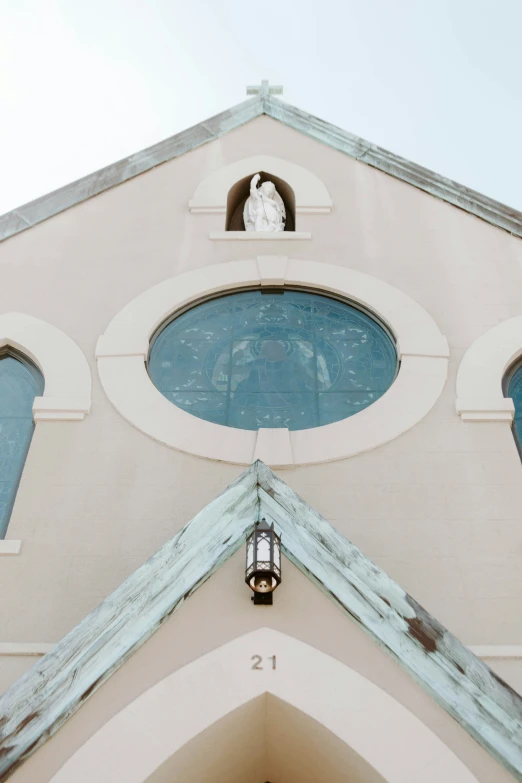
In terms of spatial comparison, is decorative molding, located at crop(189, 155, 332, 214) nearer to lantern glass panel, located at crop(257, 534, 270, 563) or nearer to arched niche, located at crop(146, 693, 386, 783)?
lantern glass panel, located at crop(257, 534, 270, 563)

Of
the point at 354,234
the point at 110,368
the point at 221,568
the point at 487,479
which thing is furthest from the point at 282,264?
the point at 221,568

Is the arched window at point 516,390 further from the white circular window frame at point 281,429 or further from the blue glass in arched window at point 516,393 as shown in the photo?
the white circular window frame at point 281,429

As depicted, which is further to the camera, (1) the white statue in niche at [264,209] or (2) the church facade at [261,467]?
(1) the white statue in niche at [264,209]

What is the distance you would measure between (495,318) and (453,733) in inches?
166

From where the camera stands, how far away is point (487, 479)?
630 cm

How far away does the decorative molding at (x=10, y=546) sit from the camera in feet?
19.3

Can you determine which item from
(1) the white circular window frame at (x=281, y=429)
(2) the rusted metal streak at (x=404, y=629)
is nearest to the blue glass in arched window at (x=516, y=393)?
(1) the white circular window frame at (x=281, y=429)

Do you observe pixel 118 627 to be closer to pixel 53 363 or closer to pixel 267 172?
pixel 53 363

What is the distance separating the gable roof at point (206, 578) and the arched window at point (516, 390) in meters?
2.67

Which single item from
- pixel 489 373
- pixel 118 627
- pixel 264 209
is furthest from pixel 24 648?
pixel 264 209

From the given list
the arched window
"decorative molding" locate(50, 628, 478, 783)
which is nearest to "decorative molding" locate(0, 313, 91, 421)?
"decorative molding" locate(50, 628, 478, 783)

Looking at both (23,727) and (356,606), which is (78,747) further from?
(356,606)

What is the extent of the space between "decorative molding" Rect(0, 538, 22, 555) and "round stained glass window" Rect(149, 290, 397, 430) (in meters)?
1.81

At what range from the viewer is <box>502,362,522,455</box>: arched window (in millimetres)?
6971
